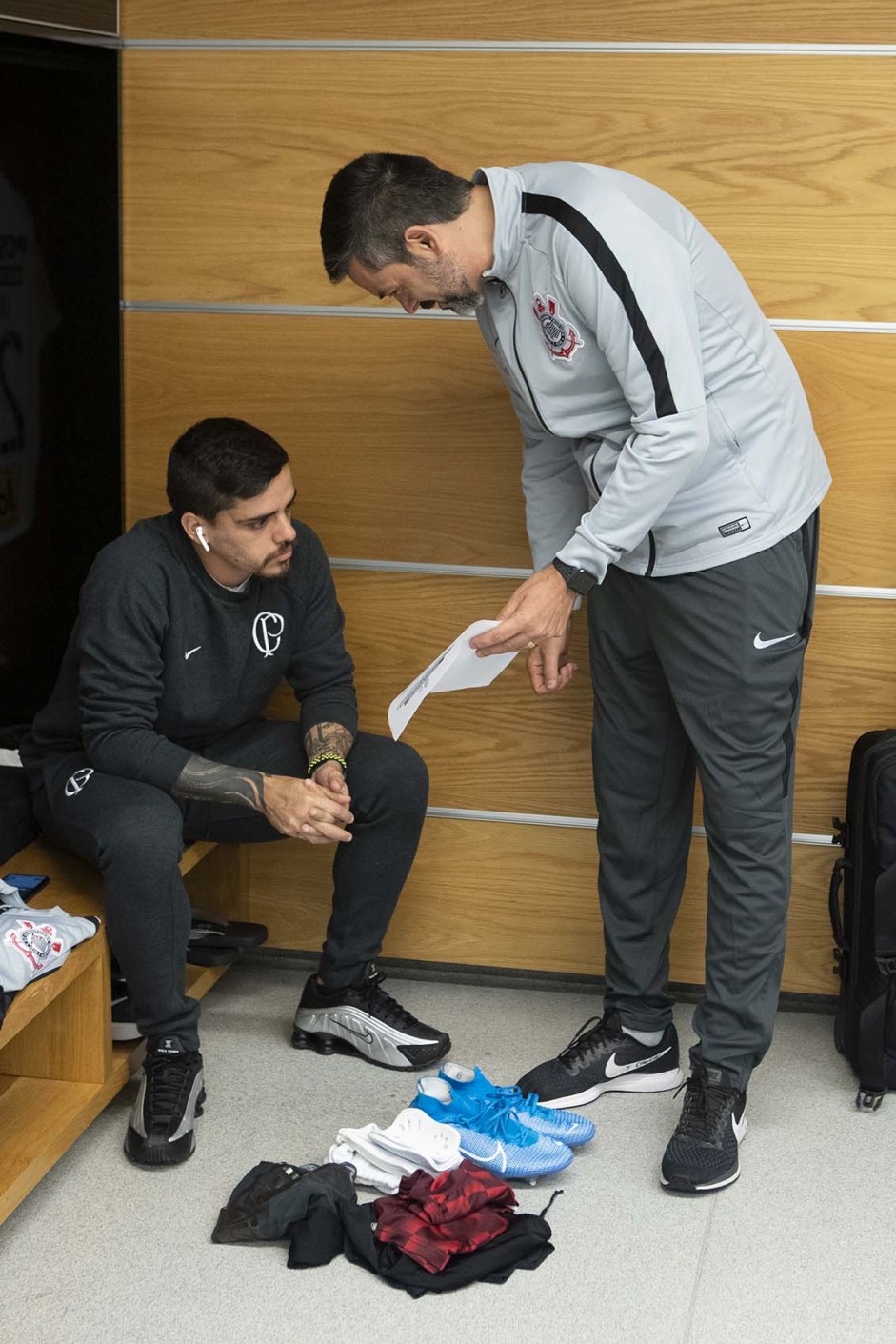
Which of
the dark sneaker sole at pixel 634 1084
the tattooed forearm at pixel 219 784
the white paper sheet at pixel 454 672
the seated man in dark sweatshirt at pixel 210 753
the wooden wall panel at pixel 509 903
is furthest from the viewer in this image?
the wooden wall panel at pixel 509 903

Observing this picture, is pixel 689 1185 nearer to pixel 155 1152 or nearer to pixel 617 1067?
pixel 617 1067

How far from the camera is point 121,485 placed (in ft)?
9.32

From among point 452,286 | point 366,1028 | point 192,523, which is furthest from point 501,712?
point 452,286

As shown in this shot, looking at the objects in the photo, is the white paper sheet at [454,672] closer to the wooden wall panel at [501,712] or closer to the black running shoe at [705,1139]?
the wooden wall panel at [501,712]

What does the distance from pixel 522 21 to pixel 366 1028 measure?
1.71 meters

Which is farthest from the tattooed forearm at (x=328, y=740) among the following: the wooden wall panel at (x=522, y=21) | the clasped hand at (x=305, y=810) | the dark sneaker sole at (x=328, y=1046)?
the wooden wall panel at (x=522, y=21)

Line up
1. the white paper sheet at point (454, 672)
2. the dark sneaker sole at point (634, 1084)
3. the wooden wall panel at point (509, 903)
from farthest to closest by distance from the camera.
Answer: the wooden wall panel at point (509, 903) < the dark sneaker sole at point (634, 1084) < the white paper sheet at point (454, 672)

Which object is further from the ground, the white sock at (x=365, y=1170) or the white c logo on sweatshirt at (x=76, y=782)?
the white c logo on sweatshirt at (x=76, y=782)

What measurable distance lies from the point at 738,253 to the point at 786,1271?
158 centimetres

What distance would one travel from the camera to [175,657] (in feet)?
7.98

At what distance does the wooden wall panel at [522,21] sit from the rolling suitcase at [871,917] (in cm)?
115

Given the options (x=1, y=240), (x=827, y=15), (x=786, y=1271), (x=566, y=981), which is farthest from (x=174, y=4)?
(x=786, y=1271)

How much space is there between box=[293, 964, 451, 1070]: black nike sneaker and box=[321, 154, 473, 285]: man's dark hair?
125 centimetres

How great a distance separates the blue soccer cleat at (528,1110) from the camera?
2.32 m
